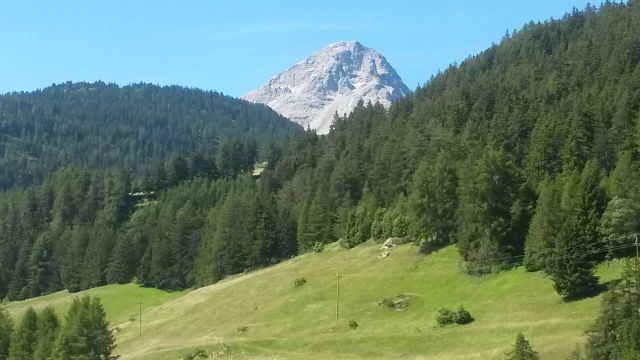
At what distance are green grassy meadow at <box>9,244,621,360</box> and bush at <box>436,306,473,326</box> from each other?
1018 millimetres

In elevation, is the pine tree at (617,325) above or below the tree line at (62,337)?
below

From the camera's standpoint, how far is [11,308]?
151 meters

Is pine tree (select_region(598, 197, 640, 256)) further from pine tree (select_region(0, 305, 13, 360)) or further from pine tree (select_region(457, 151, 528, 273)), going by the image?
pine tree (select_region(0, 305, 13, 360))

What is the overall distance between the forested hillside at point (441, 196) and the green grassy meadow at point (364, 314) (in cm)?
359

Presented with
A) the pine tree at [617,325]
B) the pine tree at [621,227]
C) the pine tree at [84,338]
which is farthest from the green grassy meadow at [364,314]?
the pine tree at [617,325]

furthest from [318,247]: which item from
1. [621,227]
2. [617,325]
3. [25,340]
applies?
[617,325]

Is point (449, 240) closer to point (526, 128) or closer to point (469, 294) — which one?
point (469, 294)

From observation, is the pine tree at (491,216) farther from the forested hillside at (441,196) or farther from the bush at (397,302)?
the bush at (397,302)

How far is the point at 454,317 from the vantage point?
6781cm

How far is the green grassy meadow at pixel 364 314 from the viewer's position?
199 feet

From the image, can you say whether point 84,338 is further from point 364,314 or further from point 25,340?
point 364,314

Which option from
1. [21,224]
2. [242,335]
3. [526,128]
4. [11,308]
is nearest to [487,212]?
[242,335]

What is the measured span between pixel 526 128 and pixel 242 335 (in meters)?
62.6

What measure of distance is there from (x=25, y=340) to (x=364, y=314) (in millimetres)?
37792
